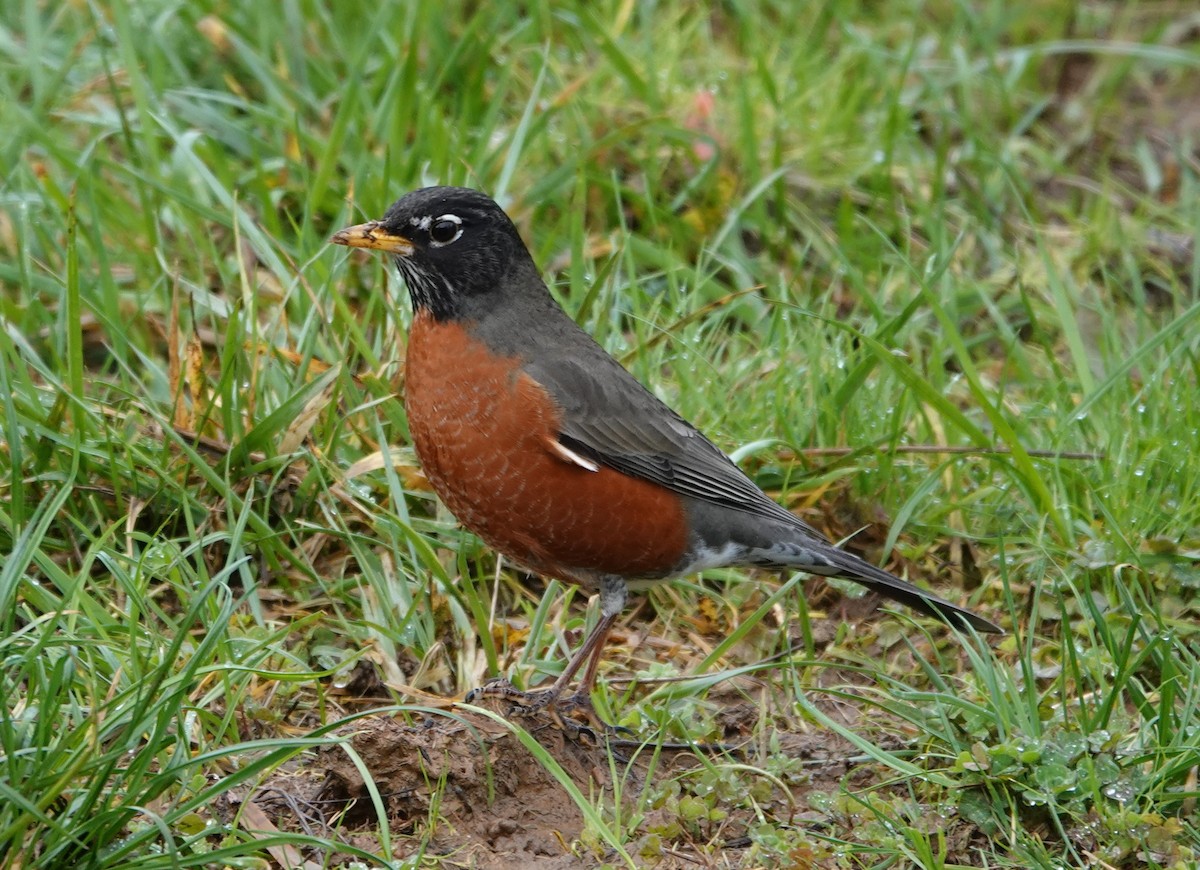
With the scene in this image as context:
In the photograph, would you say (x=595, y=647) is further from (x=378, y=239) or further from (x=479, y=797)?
(x=378, y=239)

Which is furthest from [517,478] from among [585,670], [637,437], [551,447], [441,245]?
[441,245]

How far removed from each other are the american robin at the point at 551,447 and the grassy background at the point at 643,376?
269 mm

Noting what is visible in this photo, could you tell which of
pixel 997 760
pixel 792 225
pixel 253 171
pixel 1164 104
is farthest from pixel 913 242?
pixel 997 760

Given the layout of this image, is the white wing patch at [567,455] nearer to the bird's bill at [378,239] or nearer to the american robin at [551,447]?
the american robin at [551,447]

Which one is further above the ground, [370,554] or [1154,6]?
[1154,6]

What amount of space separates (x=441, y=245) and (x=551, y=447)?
775mm

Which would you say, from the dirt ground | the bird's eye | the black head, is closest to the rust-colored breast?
the black head

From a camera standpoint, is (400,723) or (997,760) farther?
(400,723)

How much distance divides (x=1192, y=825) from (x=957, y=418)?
1562 millimetres

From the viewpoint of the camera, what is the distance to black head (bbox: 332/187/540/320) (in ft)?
15.5

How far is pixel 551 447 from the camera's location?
4453 mm

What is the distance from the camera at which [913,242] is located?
6672 mm

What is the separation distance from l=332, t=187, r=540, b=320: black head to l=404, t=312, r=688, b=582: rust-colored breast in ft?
0.45

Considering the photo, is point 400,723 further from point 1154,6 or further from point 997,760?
point 1154,6
